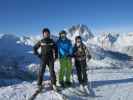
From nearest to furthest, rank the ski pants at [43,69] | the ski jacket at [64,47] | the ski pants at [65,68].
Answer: the ski pants at [43,69]
the ski pants at [65,68]
the ski jacket at [64,47]

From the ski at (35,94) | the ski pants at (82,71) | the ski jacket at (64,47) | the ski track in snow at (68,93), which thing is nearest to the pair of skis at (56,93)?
the ski at (35,94)

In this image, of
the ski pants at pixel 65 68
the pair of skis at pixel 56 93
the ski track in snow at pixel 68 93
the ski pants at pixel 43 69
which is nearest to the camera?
the pair of skis at pixel 56 93

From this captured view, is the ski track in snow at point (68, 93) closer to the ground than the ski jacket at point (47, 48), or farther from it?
closer to the ground

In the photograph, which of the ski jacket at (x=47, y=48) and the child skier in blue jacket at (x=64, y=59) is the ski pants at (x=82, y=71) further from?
the ski jacket at (x=47, y=48)

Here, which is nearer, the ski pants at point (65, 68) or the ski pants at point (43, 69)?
the ski pants at point (43, 69)

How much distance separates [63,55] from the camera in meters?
19.5

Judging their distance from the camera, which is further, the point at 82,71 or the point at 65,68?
the point at 82,71

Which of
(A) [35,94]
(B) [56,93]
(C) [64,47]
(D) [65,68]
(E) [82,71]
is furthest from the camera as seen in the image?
(E) [82,71]

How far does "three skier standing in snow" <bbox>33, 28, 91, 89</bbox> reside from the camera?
1862cm

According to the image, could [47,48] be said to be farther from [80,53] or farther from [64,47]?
[80,53]

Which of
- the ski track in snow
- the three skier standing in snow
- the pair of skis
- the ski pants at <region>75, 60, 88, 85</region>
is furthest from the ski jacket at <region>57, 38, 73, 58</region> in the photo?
the pair of skis

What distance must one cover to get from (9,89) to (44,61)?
2271mm

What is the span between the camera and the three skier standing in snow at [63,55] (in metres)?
18.6

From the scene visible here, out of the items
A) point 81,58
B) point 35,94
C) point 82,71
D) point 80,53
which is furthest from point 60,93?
point 80,53
